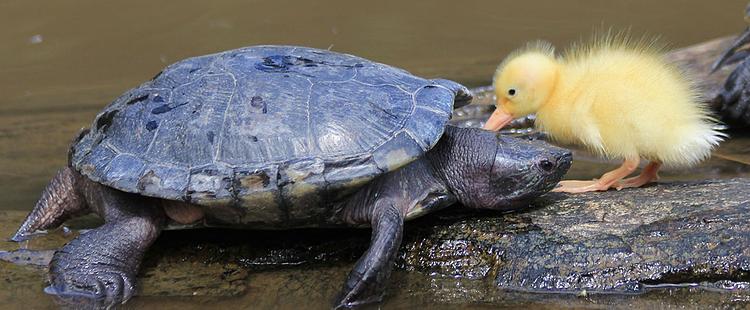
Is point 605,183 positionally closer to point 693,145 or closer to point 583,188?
point 583,188

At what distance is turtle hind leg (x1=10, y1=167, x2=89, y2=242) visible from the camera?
4.45m

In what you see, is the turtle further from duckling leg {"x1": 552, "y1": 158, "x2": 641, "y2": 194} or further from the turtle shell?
duckling leg {"x1": 552, "y1": 158, "x2": 641, "y2": 194}

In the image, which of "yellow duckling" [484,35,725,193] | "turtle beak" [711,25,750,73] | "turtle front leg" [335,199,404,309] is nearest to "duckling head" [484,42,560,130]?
"yellow duckling" [484,35,725,193]

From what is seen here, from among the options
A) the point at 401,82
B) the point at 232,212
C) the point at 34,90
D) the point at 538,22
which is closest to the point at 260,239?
the point at 232,212

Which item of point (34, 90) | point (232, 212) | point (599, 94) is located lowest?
point (34, 90)

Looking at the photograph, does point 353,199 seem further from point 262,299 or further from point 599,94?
point 599,94

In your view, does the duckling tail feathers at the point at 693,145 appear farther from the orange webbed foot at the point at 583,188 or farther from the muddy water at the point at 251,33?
the muddy water at the point at 251,33

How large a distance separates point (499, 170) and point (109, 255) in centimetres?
174

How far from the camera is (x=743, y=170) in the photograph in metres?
5.73

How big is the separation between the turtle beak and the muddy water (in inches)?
77.0

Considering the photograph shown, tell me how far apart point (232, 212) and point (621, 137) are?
192 cm

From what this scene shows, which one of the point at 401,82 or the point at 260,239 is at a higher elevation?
the point at 401,82

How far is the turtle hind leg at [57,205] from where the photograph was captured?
175 inches

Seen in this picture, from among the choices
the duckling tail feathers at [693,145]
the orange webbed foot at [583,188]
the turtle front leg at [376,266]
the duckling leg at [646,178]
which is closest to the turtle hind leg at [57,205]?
the turtle front leg at [376,266]
